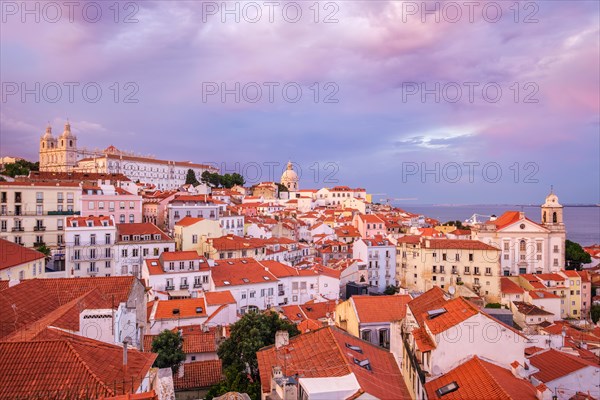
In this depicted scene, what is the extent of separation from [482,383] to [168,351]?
11.9 meters

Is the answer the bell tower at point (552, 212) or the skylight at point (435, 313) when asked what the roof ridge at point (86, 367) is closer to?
the skylight at point (435, 313)

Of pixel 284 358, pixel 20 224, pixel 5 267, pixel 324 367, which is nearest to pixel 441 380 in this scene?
pixel 324 367

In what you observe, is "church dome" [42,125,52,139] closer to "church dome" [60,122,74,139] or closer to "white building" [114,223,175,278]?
"church dome" [60,122,74,139]

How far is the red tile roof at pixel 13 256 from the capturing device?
22.7 metres

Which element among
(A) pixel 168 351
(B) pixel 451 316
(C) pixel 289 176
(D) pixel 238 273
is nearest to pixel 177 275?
(D) pixel 238 273

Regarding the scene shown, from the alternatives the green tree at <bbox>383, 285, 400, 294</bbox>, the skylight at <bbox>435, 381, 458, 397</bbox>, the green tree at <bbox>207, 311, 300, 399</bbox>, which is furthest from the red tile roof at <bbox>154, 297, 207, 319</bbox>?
the green tree at <bbox>383, 285, 400, 294</bbox>

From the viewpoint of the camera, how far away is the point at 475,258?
44.5 meters

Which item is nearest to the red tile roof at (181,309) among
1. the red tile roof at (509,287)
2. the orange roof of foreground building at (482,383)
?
the orange roof of foreground building at (482,383)

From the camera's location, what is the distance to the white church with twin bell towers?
86.2m

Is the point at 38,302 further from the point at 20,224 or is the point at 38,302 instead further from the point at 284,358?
the point at 20,224

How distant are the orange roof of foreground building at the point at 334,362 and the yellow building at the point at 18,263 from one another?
1658cm

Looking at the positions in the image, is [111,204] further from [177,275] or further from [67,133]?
[67,133]

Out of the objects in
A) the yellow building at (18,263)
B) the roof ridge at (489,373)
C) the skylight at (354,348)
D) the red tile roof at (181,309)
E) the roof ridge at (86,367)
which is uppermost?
the roof ridge at (86,367)

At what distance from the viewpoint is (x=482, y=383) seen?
1023 centimetres
